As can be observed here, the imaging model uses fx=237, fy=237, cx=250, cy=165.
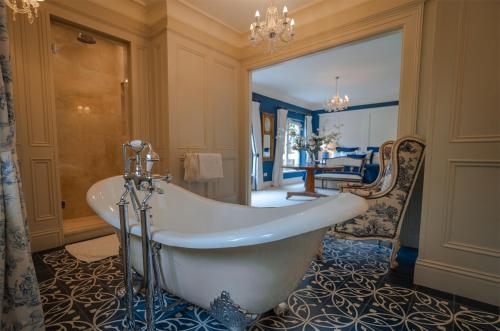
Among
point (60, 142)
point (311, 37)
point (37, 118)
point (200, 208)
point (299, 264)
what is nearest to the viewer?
point (299, 264)

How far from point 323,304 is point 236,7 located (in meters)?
2.88

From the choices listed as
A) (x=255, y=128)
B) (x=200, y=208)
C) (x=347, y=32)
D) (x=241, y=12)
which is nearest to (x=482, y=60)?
(x=347, y=32)

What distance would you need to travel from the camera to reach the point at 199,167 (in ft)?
8.95

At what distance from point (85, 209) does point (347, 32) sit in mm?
3685

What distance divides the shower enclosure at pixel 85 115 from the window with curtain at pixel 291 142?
184 inches

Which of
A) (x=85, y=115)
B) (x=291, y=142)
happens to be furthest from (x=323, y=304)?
(x=291, y=142)

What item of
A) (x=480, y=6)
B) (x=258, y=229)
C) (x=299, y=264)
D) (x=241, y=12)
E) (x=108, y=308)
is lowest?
(x=108, y=308)

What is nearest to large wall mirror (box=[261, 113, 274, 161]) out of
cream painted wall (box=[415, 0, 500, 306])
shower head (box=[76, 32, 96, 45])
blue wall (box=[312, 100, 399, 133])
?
blue wall (box=[312, 100, 399, 133])

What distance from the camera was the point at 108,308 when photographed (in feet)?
4.49

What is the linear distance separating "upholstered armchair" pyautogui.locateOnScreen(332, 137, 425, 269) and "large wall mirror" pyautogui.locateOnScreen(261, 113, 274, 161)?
4277 millimetres

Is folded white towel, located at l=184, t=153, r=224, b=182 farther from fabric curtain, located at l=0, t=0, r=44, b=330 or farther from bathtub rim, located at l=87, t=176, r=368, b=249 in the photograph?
bathtub rim, located at l=87, t=176, r=368, b=249

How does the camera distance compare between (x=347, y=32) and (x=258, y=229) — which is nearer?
(x=258, y=229)

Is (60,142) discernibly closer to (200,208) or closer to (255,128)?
(200,208)

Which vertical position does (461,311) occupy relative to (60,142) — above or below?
below
